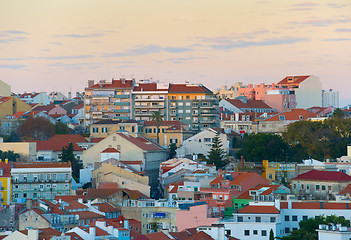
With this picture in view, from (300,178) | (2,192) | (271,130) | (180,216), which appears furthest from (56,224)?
(271,130)

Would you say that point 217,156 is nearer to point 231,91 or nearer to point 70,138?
point 70,138

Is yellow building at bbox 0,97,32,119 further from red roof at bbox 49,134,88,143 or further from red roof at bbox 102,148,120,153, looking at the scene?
red roof at bbox 102,148,120,153

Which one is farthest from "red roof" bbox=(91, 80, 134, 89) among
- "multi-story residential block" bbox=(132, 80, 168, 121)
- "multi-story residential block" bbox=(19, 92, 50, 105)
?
"multi-story residential block" bbox=(19, 92, 50, 105)

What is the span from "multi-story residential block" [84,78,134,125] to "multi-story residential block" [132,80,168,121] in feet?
3.75

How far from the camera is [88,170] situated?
8875 centimetres

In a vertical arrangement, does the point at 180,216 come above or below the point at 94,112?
below

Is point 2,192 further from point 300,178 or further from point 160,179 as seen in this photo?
point 300,178

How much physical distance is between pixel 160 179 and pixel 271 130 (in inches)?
1097

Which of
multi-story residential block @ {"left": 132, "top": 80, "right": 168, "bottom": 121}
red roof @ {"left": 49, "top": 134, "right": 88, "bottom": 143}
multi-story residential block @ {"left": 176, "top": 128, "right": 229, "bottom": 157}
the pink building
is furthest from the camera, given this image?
multi-story residential block @ {"left": 132, "top": 80, "right": 168, "bottom": 121}

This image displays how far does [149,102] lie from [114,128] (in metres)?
15.1

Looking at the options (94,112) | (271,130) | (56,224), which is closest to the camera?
(56,224)

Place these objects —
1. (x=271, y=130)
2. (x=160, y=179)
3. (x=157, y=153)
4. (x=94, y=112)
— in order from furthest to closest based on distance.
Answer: (x=94, y=112) → (x=271, y=130) → (x=157, y=153) → (x=160, y=179)

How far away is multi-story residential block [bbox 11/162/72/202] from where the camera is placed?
79.5 metres

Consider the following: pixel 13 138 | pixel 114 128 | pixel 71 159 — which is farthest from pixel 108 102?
pixel 71 159
